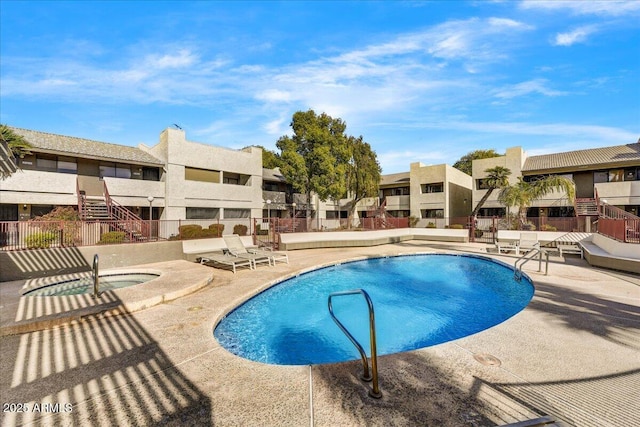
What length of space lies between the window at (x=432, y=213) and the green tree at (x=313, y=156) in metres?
11.7

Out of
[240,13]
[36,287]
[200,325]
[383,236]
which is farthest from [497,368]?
[383,236]

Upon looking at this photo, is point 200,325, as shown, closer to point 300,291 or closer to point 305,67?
point 300,291

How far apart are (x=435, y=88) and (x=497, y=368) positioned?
52.4ft

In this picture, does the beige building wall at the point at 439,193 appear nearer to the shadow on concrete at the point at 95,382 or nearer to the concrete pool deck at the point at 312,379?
the concrete pool deck at the point at 312,379

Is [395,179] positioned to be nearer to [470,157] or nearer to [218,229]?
[470,157]

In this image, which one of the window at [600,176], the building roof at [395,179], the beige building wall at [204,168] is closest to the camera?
the beige building wall at [204,168]

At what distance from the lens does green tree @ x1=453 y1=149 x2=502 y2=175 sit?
4731 cm

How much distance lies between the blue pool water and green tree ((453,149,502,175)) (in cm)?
4188

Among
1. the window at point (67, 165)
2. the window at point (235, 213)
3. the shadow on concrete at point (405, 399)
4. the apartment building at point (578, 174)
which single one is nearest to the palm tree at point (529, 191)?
the apartment building at point (578, 174)

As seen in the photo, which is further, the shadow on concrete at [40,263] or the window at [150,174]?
the window at [150,174]

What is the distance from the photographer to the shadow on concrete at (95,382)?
2930mm

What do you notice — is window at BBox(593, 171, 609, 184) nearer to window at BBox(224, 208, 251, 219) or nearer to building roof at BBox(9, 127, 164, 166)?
window at BBox(224, 208, 251, 219)

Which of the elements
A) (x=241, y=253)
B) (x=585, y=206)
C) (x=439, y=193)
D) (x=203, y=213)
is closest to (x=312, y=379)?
(x=241, y=253)

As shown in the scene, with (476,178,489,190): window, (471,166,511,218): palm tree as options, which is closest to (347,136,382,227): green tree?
(471,166,511,218): palm tree
